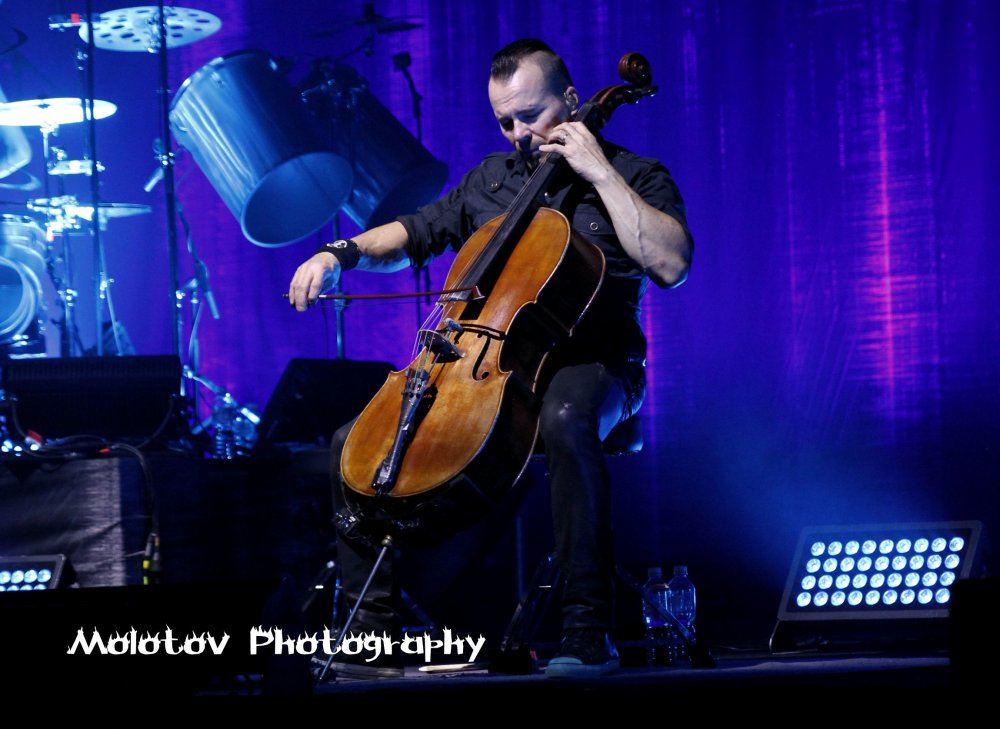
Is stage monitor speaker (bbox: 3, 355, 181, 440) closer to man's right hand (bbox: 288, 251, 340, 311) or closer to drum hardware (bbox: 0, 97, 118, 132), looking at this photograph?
man's right hand (bbox: 288, 251, 340, 311)

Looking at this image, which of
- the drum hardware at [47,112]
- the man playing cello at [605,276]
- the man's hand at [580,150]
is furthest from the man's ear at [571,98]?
the drum hardware at [47,112]

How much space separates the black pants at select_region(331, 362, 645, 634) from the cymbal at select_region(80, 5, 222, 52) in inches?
140

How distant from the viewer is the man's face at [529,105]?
3125 millimetres

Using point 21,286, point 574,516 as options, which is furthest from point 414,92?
point 574,516

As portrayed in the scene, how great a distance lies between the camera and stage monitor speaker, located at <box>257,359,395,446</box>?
476 cm

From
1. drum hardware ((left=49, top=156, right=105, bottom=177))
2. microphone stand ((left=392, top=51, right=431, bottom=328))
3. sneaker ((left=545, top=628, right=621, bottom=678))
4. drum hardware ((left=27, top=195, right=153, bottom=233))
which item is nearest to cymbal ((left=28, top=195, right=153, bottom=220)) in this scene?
drum hardware ((left=27, top=195, right=153, bottom=233))

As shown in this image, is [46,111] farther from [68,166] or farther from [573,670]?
[573,670]

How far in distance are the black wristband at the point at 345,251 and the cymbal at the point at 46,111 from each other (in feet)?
10.8

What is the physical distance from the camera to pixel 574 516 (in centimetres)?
271

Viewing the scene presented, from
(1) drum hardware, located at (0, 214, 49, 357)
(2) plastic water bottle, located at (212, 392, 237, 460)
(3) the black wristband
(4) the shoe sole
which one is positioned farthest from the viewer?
(1) drum hardware, located at (0, 214, 49, 357)

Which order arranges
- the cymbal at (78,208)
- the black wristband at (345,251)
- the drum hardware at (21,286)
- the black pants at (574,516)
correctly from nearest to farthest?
the black pants at (574,516), the black wristband at (345,251), the drum hardware at (21,286), the cymbal at (78,208)

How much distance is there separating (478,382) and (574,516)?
0.35 metres

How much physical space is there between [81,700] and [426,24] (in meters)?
4.00

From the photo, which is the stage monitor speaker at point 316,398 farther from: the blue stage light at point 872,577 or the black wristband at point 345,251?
the blue stage light at point 872,577
